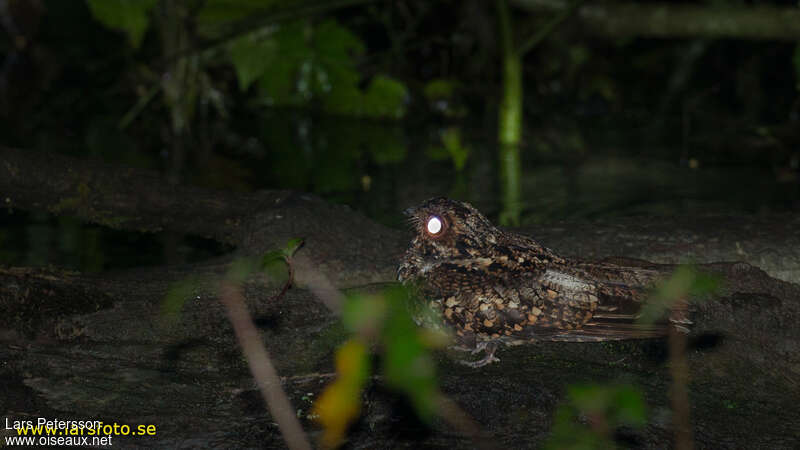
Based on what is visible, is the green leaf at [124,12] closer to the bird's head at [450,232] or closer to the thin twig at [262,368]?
the thin twig at [262,368]

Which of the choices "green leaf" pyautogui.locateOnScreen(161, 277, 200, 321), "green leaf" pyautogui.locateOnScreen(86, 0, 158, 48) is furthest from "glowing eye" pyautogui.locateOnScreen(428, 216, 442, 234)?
"green leaf" pyautogui.locateOnScreen(86, 0, 158, 48)

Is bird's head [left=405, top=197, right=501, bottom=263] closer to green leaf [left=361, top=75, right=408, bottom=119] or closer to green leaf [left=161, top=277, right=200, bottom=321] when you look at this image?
green leaf [left=161, top=277, right=200, bottom=321]

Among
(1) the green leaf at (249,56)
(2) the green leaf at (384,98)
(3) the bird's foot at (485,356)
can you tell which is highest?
(2) the green leaf at (384,98)

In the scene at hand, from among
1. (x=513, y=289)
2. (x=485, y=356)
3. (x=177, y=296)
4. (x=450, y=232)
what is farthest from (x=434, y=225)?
(x=177, y=296)

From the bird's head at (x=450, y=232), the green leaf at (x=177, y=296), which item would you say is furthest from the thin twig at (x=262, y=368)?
→ the bird's head at (x=450, y=232)

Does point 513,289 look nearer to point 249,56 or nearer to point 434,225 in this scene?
point 434,225
